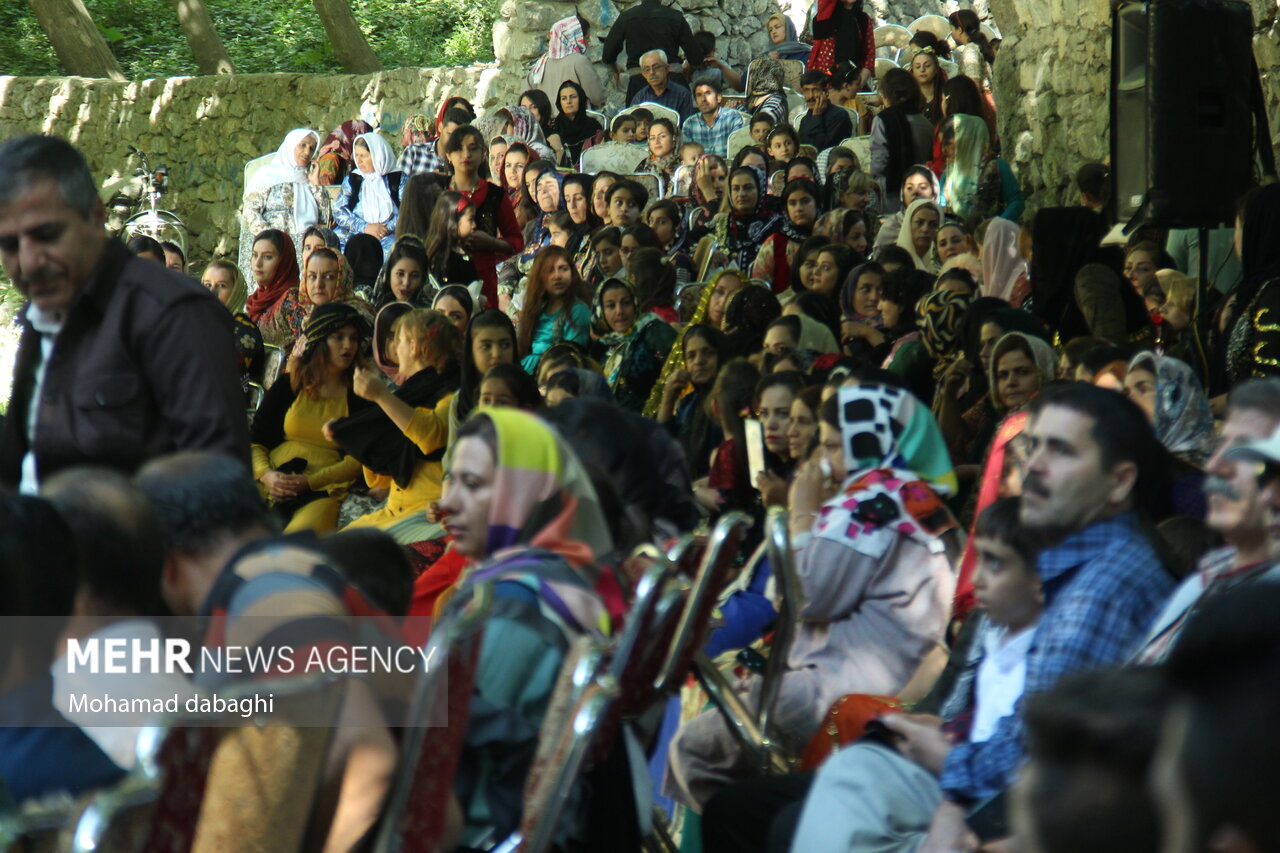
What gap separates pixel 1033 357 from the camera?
5.45 m

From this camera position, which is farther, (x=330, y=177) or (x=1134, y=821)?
(x=330, y=177)

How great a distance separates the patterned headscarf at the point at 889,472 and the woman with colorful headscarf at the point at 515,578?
982 millimetres

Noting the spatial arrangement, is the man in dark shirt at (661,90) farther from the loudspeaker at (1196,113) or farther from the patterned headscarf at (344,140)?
the loudspeaker at (1196,113)

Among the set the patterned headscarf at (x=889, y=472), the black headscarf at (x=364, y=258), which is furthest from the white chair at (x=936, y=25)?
the patterned headscarf at (x=889, y=472)

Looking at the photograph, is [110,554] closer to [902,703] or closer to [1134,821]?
[1134,821]

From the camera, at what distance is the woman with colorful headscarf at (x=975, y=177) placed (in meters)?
9.77

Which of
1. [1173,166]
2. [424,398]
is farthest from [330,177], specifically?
[1173,166]

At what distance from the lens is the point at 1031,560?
9.32 ft

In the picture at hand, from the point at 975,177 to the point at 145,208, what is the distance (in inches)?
395

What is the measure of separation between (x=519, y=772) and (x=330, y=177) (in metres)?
11.9

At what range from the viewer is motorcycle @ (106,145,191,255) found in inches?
576

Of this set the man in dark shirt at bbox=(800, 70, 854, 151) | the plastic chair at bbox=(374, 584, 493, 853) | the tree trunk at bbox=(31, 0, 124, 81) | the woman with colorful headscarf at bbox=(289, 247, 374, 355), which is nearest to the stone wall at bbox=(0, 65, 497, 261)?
the tree trunk at bbox=(31, 0, 124, 81)

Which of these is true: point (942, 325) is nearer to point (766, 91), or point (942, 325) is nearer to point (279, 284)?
point (279, 284)

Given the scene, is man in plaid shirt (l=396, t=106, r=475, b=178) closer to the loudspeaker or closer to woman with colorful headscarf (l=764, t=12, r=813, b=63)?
woman with colorful headscarf (l=764, t=12, r=813, b=63)
